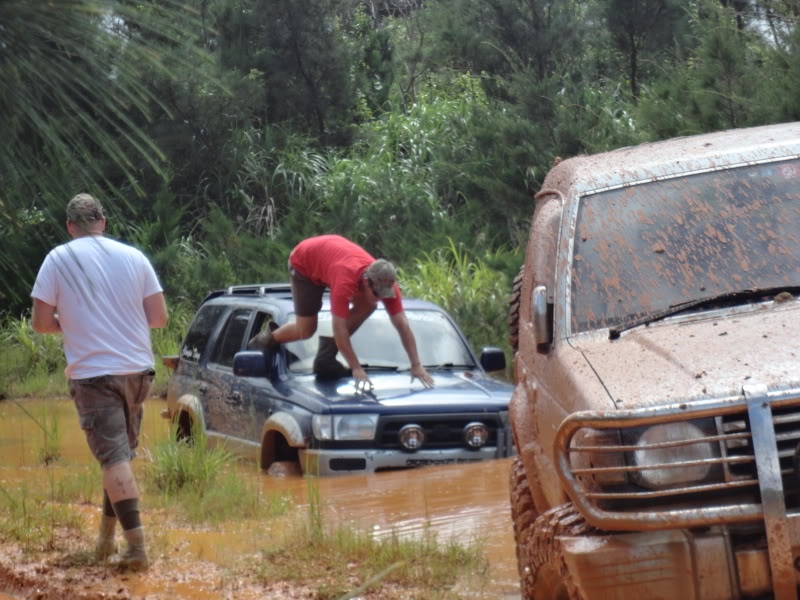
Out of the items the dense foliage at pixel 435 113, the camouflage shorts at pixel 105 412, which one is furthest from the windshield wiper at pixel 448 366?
the camouflage shorts at pixel 105 412

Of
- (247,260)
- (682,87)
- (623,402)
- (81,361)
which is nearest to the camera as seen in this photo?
(623,402)

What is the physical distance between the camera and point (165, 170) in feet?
8.37

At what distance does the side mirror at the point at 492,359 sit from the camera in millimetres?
8656

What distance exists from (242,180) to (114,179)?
18134mm

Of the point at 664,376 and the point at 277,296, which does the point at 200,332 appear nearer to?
the point at 277,296

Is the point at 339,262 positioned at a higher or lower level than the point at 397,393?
higher

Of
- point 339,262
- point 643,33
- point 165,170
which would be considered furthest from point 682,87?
point 165,170

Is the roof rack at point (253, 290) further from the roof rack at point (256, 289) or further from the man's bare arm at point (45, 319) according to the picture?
the man's bare arm at point (45, 319)

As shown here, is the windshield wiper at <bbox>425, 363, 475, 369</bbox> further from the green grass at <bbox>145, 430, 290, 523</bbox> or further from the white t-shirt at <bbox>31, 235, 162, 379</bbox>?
the white t-shirt at <bbox>31, 235, 162, 379</bbox>

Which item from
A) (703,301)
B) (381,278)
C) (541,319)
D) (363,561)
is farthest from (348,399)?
(703,301)

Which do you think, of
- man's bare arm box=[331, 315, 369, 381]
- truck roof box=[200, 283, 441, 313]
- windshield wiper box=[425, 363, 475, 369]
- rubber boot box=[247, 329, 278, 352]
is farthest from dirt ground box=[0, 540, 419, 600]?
truck roof box=[200, 283, 441, 313]

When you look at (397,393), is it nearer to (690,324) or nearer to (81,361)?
(81,361)

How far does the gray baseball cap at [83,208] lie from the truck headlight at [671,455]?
1.75 m

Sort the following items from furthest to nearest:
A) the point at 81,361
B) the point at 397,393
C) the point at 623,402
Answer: the point at 397,393 → the point at 81,361 → the point at 623,402
